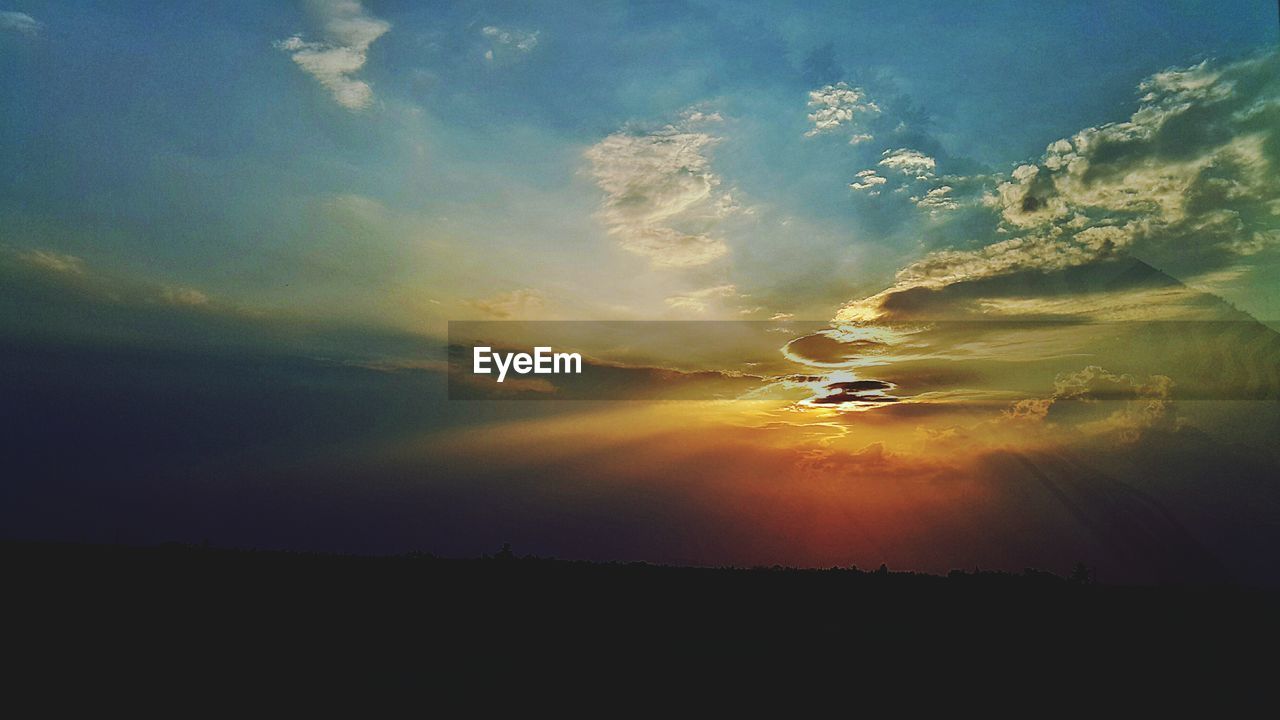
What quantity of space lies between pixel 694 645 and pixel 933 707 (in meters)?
5.78

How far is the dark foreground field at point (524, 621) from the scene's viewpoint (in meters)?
12.8

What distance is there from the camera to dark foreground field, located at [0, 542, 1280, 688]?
502 inches

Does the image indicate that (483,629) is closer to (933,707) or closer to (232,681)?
(232,681)

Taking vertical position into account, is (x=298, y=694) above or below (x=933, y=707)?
above

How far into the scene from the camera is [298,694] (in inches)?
440

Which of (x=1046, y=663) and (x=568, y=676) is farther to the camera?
(x=1046, y=663)

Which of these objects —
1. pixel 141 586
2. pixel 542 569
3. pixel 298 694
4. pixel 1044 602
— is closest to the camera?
pixel 298 694

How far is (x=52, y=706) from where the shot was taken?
411 inches

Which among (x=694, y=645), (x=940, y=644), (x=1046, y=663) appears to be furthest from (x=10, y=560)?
(x=1046, y=663)

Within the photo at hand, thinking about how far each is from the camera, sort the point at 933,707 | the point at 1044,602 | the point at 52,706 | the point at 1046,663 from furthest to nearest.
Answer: the point at 1044,602 → the point at 1046,663 → the point at 933,707 → the point at 52,706

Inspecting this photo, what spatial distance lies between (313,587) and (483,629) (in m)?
7.25

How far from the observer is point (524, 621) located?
15.4 m

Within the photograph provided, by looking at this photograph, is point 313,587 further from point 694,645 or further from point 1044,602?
point 1044,602

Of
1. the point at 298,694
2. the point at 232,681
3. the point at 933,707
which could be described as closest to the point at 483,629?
the point at 298,694
